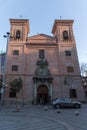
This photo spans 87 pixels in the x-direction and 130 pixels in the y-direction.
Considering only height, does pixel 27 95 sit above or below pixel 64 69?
below

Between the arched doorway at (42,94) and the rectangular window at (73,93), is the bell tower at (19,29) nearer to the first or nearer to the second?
the arched doorway at (42,94)

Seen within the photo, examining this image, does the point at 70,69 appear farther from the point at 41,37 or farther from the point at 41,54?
→ the point at 41,37

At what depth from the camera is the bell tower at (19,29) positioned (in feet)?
120

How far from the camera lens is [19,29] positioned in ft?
123

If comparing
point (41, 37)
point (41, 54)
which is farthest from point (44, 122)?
point (41, 37)

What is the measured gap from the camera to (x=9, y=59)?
112ft

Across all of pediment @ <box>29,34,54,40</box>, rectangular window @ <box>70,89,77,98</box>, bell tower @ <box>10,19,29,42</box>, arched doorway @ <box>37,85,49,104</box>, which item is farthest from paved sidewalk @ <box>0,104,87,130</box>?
bell tower @ <box>10,19,29,42</box>

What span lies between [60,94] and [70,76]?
157 inches

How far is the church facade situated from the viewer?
3178cm

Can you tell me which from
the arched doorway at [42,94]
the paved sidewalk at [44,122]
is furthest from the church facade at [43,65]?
the paved sidewalk at [44,122]

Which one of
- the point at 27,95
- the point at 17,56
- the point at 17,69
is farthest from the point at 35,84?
the point at 17,56

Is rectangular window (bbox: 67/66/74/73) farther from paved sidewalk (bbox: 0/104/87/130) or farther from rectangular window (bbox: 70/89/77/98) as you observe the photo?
paved sidewalk (bbox: 0/104/87/130)

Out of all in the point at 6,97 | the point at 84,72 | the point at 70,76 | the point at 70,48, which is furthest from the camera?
the point at 84,72

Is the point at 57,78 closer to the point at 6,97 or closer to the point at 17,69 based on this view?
the point at 17,69
